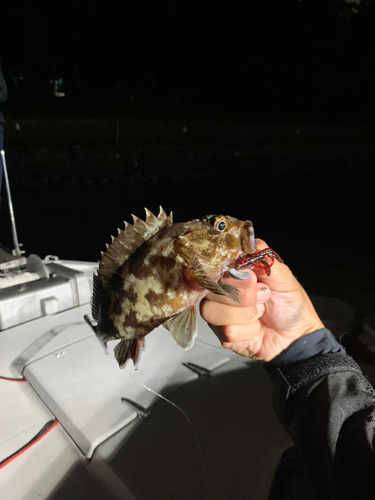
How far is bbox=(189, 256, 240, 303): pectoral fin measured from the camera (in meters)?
1.47

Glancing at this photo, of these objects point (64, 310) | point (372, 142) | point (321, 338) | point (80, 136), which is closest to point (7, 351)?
point (64, 310)

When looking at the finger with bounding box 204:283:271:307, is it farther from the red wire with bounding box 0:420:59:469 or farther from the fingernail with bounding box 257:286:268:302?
the red wire with bounding box 0:420:59:469

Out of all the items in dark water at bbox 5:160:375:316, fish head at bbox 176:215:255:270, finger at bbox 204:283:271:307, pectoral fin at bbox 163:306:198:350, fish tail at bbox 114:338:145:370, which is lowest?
dark water at bbox 5:160:375:316

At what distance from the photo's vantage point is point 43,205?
70.3 ft

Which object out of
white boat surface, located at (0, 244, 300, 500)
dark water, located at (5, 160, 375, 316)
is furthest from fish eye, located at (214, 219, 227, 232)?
dark water, located at (5, 160, 375, 316)

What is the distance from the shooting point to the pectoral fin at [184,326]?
177 cm

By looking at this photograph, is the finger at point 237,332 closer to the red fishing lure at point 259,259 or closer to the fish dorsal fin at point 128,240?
the red fishing lure at point 259,259

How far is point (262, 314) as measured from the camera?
2.17 m

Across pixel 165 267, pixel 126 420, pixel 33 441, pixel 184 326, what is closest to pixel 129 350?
pixel 184 326

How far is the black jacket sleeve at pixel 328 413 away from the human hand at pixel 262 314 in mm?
99

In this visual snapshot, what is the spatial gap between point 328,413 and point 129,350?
1.24m

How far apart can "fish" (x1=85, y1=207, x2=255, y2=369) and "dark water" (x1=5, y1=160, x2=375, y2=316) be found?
394 inches

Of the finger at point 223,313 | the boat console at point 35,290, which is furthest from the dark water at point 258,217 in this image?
the finger at point 223,313

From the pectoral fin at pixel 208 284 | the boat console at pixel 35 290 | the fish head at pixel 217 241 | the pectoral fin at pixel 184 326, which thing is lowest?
the boat console at pixel 35 290
